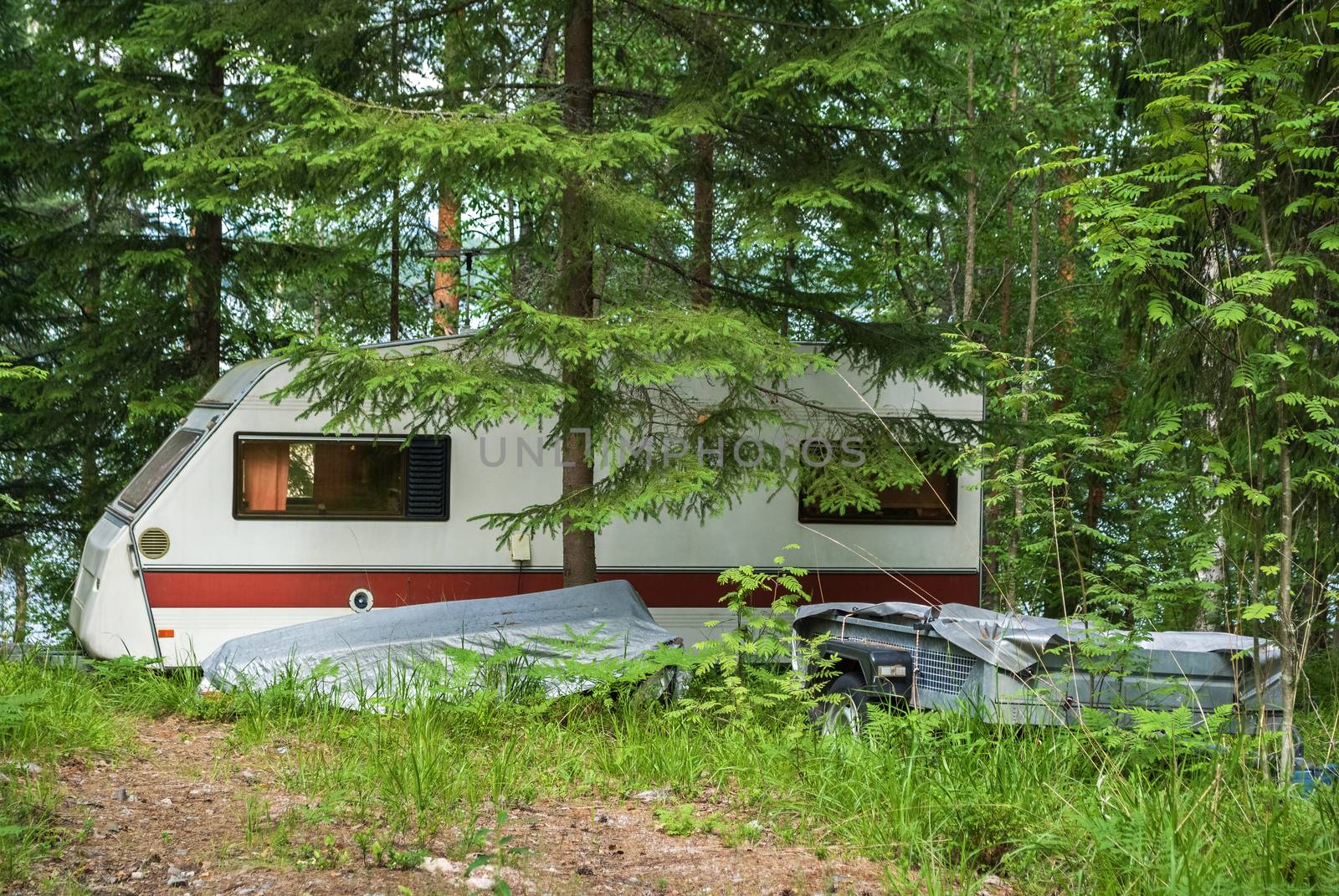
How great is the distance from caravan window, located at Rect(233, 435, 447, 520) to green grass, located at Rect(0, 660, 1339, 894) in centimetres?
233

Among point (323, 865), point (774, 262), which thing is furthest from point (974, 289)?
point (323, 865)

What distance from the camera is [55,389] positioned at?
1198cm

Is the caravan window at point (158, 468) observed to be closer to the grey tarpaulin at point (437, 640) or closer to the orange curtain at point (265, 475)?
the orange curtain at point (265, 475)

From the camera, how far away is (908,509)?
10.2 meters

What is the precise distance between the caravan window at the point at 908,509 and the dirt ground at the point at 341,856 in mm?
5120

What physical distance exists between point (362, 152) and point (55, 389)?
6.79 meters

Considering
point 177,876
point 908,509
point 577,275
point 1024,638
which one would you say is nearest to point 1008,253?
point 908,509

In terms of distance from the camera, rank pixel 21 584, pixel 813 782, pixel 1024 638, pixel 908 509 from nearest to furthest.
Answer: pixel 813 782, pixel 1024 638, pixel 908 509, pixel 21 584

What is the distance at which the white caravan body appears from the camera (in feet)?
29.2

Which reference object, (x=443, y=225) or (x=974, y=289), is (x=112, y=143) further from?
(x=974, y=289)

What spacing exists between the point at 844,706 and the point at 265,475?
5.20 metres

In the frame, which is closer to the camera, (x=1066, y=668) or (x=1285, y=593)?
(x=1285, y=593)

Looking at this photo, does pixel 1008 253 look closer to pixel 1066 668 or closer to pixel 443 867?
pixel 1066 668

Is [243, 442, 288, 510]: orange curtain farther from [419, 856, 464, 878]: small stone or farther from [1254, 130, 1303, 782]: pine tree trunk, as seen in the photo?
[1254, 130, 1303, 782]: pine tree trunk
